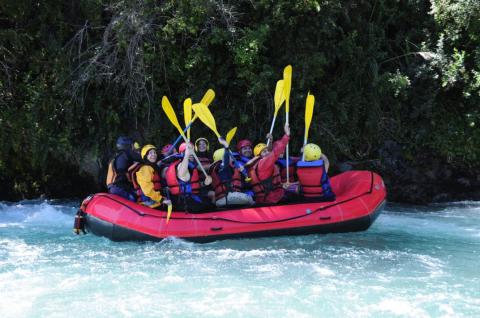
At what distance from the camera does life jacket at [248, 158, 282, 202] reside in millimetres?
6227

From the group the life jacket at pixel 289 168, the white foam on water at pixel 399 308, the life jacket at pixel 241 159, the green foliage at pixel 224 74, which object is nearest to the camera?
the white foam on water at pixel 399 308

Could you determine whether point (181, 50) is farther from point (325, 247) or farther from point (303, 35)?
point (325, 247)

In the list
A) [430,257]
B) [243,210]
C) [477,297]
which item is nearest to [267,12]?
[243,210]

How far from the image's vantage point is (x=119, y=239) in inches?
233

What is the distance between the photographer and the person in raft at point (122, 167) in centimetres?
626

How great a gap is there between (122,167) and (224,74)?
217 centimetres

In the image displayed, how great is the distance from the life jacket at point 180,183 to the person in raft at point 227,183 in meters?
0.29

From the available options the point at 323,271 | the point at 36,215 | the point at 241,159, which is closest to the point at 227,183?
the point at 241,159

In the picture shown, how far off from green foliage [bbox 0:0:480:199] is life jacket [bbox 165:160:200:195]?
1.77 metres

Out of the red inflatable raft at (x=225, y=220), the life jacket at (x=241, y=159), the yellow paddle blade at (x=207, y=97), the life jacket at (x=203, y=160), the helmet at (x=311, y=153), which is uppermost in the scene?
the yellow paddle blade at (x=207, y=97)

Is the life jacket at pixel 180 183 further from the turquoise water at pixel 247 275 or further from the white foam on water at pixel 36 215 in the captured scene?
the white foam on water at pixel 36 215

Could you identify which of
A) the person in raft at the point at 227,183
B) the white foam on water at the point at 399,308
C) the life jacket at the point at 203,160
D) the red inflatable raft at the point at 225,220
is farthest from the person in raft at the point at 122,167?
the white foam on water at the point at 399,308

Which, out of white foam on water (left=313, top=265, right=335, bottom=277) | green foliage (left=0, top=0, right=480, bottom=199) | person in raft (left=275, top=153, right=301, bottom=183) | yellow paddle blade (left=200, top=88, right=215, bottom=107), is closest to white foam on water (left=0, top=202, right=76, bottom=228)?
green foliage (left=0, top=0, right=480, bottom=199)

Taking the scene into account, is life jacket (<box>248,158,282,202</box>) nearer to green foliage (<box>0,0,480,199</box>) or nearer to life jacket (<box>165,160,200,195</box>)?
life jacket (<box>165,160,200,195</box>)
